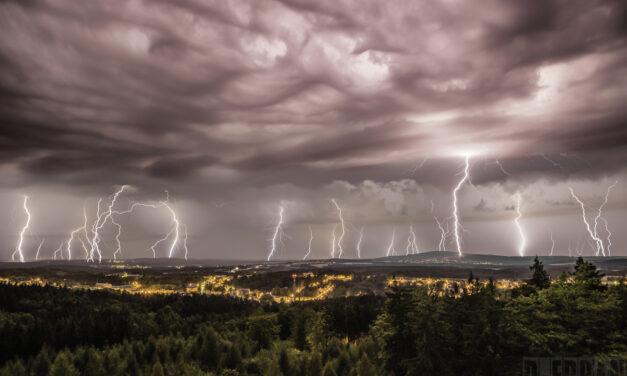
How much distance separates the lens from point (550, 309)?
41.5 m

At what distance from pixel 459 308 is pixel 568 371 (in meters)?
10.9

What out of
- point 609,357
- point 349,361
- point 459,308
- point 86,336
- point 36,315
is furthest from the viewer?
point 36,315

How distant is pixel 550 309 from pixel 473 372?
32.0ft

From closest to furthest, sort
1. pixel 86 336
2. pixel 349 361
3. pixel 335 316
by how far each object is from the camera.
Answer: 1. pixel 349 361
2. pixel 86 336
3. pixel 335 316

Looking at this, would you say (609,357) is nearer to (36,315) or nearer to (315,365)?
(315,365)

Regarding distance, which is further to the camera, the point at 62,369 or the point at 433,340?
the point at 62,369

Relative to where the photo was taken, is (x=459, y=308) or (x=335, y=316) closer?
(x=459, y=308)

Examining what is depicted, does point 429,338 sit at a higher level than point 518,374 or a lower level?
higher

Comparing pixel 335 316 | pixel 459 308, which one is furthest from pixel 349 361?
pixel 335 316

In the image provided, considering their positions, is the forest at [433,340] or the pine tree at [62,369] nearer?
the forest at [433,340]

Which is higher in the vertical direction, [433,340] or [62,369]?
[433,340]

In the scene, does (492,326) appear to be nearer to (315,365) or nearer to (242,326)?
(315,365)

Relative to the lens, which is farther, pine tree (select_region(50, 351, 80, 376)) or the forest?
pine tree (select_region(50, 351, 80, 376))

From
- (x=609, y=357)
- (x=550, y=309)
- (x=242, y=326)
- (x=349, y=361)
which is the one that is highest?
(x=550, y=309)
